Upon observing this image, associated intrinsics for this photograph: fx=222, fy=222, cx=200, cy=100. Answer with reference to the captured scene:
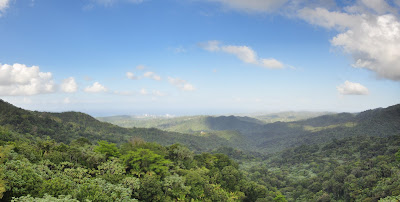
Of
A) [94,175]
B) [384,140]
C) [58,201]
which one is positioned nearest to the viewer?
[58,201]

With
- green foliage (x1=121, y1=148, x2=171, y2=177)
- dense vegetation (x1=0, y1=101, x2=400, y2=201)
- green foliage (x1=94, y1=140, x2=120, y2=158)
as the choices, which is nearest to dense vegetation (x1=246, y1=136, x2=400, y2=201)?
dense vegetation (x1=0, y1=101, x2=400, y2=201)

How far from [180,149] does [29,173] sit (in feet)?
113

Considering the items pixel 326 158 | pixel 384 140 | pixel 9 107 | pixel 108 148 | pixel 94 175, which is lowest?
pixel 326 158

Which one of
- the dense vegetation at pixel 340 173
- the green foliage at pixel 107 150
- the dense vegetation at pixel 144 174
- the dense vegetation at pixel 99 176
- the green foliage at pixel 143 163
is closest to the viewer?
the dense vegetation at pixel 99 176

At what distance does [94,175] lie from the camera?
111 feet

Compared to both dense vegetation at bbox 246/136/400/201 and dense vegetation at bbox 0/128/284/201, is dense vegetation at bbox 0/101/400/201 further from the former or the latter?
dense vegetation at bbox 246/136/400/201

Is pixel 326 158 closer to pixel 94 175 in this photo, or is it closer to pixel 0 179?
pixel 94 175

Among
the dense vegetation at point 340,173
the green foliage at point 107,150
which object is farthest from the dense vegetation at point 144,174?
the dense vegetation at point 340,173

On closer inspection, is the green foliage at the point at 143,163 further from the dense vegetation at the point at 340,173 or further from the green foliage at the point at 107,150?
the dense vegetation at the point at 340,173

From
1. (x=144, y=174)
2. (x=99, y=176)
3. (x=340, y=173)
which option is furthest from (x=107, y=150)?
(x=340, y=173)

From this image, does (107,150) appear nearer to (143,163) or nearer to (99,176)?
(143,163)

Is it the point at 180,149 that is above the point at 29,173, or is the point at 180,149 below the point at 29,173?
below

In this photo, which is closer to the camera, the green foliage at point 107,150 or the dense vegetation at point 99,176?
the dense vegetation at point 99,176

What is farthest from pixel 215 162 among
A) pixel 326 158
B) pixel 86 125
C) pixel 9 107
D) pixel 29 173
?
pixel 86 125
